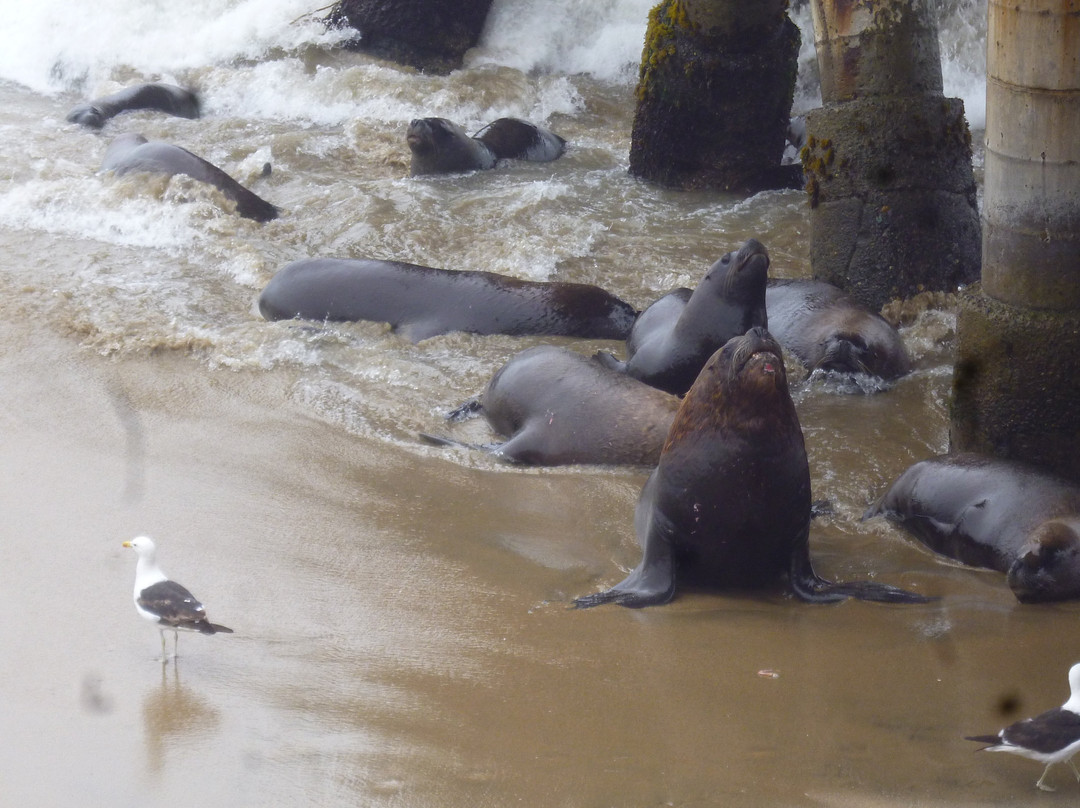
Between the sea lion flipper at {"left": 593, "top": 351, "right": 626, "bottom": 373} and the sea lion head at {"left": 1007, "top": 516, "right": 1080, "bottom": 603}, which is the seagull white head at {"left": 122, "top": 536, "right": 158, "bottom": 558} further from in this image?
the sea lion flipper at {"left": 593, "top": 351, "right": 626, "bottom": 373}

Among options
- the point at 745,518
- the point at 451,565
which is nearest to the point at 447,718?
the point at 451,565

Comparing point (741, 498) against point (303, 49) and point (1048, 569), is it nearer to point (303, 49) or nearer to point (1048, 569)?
point (1048, 569)

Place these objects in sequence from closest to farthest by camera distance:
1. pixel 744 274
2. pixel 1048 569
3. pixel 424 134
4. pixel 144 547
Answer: pixel 144 547
pixel 1048 569
pixel 744 274
pixel 424 134

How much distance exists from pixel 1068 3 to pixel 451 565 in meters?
2.91

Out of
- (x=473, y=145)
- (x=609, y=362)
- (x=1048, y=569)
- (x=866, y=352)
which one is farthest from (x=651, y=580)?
(x=473, y=145)

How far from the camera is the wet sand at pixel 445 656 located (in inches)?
121

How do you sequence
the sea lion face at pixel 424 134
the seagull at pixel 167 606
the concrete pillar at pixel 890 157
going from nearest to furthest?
1. the seagull at pixel 167 606
2. the concrete pillar at pixel 890 157
3. the sea lion face at pixel 424 134

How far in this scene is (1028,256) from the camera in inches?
190

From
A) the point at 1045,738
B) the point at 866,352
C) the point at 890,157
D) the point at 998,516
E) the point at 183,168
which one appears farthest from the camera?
the point at 183,168

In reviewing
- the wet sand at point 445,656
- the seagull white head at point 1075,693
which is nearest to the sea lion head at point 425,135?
the wet sand at point 445,656

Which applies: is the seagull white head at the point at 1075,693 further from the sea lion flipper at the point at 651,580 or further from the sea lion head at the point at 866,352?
the sea lion head at the point at 866,352

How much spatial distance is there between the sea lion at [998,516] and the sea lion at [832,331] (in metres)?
1.60

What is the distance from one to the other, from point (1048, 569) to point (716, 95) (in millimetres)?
6782

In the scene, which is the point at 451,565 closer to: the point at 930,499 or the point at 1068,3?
the point at 930,499
